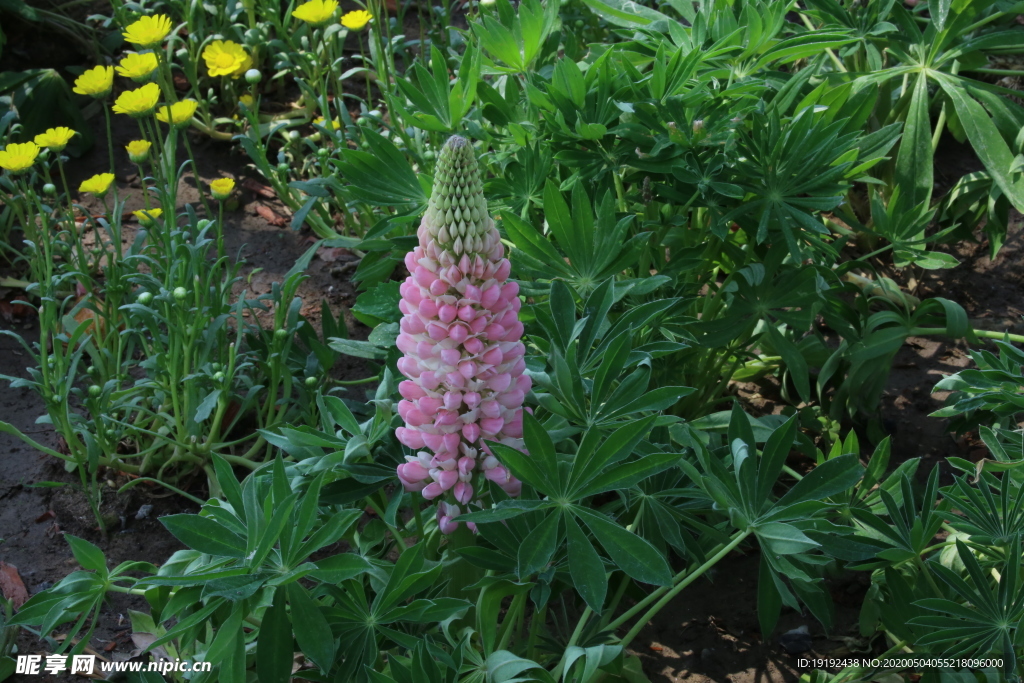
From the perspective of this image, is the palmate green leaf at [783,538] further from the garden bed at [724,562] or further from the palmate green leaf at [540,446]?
the garden bed at [724,562]

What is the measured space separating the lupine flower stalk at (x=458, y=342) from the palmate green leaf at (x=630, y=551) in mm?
179

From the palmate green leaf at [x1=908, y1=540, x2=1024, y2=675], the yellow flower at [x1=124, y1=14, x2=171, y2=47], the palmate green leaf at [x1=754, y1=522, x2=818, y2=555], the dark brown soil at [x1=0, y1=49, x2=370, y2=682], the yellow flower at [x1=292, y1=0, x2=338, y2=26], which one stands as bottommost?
the dark brown soil at [x1=0, y1=49, x2=370, y2=682]

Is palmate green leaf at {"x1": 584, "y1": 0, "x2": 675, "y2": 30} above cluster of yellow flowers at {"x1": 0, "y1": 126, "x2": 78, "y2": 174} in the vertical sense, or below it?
above

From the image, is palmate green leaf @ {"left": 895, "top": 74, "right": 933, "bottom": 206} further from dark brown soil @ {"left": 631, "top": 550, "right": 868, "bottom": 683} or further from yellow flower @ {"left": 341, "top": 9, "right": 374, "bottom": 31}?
yellow flower @ {"left": 341, "top": 9, "right": 374, "bottom": 31}

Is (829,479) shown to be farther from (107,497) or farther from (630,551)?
(107,497)

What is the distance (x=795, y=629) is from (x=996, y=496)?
1.93ft

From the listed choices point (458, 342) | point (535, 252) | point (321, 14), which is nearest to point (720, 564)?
point (535, 252)

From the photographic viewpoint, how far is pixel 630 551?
1254mm

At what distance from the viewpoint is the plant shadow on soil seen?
1.95m

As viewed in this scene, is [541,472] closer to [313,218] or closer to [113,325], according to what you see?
[113,325]

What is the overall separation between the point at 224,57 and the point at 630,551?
2.54 metres

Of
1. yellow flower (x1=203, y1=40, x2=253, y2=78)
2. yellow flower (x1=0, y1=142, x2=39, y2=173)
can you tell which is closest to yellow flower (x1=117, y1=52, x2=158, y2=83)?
yellow flower (x1=0, y1=142, x2=39, y2=173)

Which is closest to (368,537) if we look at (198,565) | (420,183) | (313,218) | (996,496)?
(198,565)

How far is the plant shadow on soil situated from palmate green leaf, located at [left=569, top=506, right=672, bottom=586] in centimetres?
50
